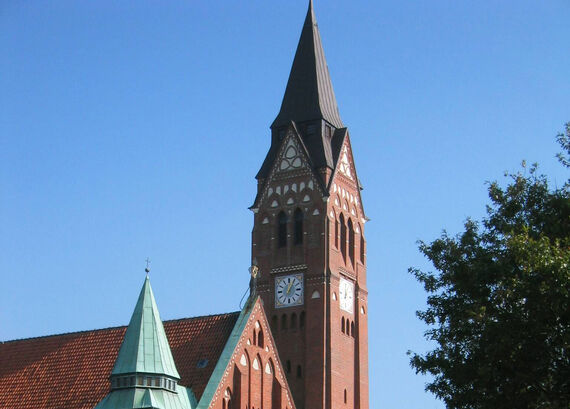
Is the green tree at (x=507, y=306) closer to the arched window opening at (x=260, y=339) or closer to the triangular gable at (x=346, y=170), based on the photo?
the arched window opening at (x=260, y=339)

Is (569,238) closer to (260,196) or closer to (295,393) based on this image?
(295,393)

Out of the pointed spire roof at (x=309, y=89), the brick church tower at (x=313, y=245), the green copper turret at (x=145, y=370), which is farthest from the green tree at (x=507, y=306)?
the pointed spire roof at (x=309, y=89)

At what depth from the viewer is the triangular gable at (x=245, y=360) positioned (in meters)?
Answer: 53.8

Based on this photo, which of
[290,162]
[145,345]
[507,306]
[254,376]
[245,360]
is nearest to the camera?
[507,306]

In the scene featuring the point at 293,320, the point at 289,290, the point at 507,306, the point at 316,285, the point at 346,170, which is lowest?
the point at 507,306

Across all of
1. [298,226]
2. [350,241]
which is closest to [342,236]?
[350,241]

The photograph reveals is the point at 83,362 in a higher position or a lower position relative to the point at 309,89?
lower

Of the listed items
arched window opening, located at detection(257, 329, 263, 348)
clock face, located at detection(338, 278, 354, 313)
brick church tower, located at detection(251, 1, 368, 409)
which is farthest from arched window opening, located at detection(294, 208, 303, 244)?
arched window opening, located at detection(257, 329, 263, 348)

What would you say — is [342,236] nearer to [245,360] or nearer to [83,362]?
[245,360]

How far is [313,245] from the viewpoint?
76.9m

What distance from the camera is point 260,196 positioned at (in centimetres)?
8081

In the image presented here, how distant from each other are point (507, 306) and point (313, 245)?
145 ft

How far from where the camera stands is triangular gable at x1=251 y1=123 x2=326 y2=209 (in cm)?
7925

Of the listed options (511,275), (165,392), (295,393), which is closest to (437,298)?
(511,275)
